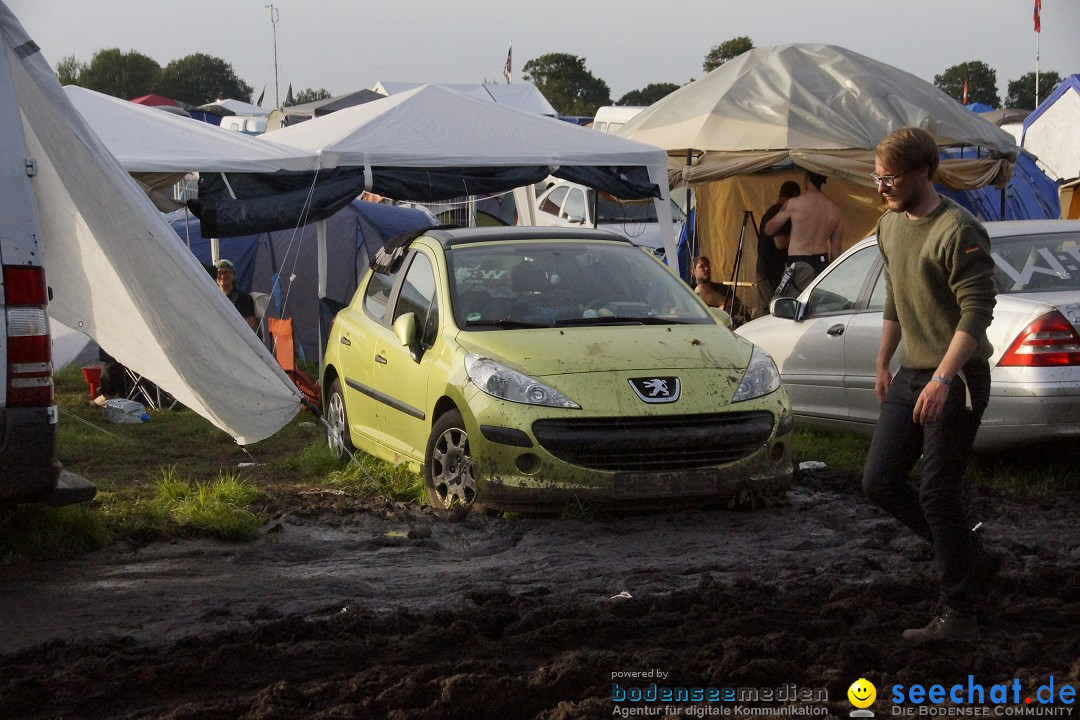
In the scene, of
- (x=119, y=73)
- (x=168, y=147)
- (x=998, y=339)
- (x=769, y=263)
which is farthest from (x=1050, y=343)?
(x=119, y=73)

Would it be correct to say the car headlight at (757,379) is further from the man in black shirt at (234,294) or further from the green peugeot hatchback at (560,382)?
the man in black shirt at (234,294)

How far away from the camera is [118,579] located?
5871mm

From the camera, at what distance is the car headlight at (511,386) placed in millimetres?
6871

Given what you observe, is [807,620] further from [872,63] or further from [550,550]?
[872,63]

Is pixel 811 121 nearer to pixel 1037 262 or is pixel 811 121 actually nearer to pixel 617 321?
pixel 1037 262

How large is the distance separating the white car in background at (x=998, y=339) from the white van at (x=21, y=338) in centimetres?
489

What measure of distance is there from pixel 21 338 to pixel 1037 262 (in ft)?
18.9

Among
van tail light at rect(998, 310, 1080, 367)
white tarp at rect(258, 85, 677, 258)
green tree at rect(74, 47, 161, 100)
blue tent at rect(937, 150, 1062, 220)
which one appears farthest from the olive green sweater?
green tree at rect(74, 47, 161, 100)

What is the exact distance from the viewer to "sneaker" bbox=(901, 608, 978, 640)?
4426 millimetres

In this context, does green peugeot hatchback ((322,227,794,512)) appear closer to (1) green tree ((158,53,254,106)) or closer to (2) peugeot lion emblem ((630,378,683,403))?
(2) peugeot lion emblem ((630,378,683,403))

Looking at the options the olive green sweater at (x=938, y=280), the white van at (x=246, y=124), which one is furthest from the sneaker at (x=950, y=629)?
the white van at (x=246, y=124)

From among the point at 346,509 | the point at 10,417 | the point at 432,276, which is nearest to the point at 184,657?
the point at 10,417

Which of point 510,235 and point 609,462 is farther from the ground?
point 510,235

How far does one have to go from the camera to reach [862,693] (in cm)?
387
